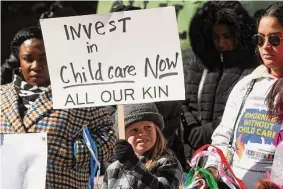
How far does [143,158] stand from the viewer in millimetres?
3580

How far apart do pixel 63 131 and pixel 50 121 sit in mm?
89

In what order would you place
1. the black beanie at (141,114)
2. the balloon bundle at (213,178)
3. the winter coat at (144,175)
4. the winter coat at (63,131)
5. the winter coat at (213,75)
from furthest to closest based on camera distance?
the winter coat at (213,75)
the winter coat at (63,131)
the black beanie at (141,114)
the winter coat at (144,175)
the balloon bundle at (213,178)

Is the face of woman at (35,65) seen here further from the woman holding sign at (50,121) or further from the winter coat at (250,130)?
the winter coat at (250,130)

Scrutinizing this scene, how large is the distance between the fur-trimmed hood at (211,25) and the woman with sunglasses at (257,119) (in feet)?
4.03

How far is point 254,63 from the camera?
488cm

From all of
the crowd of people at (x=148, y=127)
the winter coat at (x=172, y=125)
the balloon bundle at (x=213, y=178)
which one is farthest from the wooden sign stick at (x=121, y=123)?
the winter coat at (x=172, y=125)

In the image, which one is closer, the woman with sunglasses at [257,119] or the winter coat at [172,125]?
the woman with sunglasses at [257,119]

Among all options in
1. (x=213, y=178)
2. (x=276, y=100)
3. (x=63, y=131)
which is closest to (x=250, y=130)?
(x=276, y=100)

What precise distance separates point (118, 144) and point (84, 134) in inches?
18.9

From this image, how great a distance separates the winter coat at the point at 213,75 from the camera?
4812mm

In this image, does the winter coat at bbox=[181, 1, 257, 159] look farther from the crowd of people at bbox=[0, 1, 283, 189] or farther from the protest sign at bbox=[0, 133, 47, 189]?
the protest sign at bbox=[0, 133, 47, 189]

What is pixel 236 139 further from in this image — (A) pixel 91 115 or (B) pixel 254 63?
(B) pixel 254 63

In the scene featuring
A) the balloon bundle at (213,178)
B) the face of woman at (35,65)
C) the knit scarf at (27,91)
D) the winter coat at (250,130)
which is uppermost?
the face of woman at (35,65)

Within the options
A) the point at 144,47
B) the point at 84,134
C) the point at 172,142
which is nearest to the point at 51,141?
the point at 84,134
